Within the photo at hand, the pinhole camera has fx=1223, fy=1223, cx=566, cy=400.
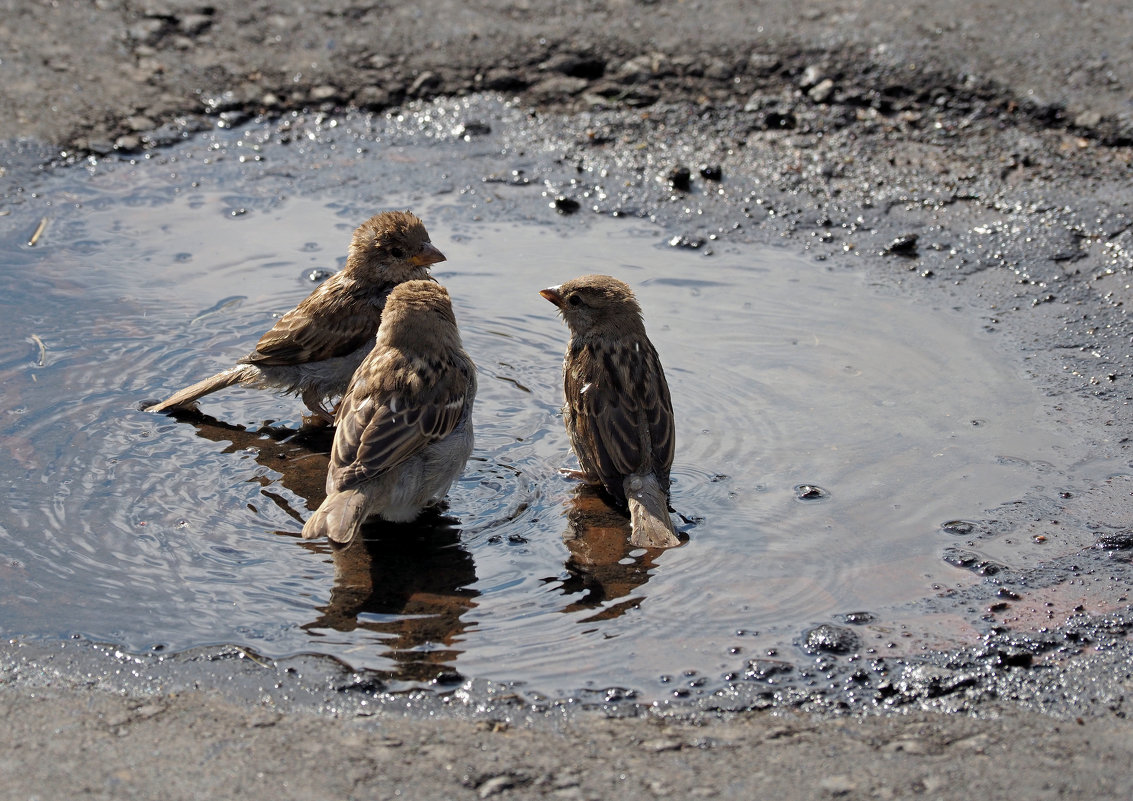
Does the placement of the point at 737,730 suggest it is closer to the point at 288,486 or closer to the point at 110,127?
the point at 288,486

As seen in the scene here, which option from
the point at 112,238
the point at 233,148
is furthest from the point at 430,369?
the point at 233,148

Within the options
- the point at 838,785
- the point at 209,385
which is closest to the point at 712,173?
the point at 209,385

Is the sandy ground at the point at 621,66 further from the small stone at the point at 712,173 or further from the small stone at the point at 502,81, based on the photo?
the small stone at the point at 712,173

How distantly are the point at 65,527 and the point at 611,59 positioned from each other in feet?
18.6

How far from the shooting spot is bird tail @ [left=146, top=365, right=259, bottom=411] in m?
6.22

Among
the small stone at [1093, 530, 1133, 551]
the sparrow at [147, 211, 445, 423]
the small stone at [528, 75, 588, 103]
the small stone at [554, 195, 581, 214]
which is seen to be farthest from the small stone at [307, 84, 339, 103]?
the small stone at [1093, 530, 1133, 551]

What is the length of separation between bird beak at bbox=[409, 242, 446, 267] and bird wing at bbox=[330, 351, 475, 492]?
1.03 m

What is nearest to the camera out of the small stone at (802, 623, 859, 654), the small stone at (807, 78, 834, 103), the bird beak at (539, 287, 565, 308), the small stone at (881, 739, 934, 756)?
the small stone at (881, 739, 934, 756)

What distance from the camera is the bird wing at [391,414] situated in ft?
17.6

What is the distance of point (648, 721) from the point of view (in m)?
4.06

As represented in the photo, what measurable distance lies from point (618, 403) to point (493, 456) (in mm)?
690

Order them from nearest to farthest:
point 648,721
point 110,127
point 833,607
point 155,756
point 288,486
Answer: point 155,756
point 648,721
point 833,607
point 288,486
point 110,127

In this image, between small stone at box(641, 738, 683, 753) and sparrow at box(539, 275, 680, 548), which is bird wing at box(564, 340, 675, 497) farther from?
small stone at box(641, 738, 683, 753)

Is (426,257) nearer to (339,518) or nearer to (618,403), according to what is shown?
(618,403)
